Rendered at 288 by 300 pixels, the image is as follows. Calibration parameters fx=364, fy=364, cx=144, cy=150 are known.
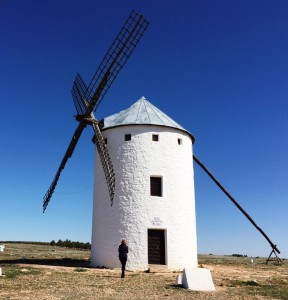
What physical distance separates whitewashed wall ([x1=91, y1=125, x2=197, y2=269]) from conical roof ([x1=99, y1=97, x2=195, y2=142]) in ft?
1.00

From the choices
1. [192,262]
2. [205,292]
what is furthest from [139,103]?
[205,292]

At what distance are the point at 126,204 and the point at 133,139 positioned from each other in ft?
11.2

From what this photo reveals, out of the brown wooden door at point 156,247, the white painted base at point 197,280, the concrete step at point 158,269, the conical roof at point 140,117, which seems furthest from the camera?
the conical roof at point 140,117

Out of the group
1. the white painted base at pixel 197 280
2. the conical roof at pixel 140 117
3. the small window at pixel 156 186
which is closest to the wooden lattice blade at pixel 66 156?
the conical roof at pixel 140 117

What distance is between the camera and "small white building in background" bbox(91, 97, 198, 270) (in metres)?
18.0

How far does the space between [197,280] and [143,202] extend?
7637 millimetres

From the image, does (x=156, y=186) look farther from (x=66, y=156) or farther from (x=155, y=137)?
(x=66, y=156)

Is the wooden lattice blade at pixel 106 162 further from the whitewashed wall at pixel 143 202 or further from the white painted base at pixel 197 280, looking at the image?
the white painted base at pixel 197 280

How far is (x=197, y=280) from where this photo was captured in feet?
35.8

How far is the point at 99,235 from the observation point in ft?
61.9

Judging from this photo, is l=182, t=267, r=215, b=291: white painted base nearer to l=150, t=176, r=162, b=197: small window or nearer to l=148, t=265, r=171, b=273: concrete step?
Answer: l=148, t=265, r=171, b=273: concrete step

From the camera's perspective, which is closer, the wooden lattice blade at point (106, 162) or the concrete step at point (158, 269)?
the concrete step at point (158, 269)

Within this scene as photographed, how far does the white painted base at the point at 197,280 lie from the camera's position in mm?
10758

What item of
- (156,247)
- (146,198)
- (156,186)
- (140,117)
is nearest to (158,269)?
(156,247)
